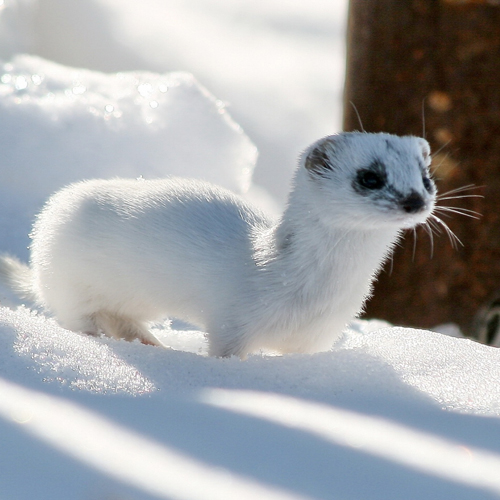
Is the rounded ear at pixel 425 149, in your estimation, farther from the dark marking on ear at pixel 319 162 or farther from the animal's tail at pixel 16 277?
the animal's tail at pixel 16 277

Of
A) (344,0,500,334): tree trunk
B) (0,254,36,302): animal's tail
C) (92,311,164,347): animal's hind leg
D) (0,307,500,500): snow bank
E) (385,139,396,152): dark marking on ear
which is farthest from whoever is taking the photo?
(344,0,500,334): tree trunk

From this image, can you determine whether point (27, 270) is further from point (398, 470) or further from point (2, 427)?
point (398, 470)

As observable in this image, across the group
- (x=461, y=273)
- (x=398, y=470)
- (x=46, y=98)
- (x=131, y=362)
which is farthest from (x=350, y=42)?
(x=398, y=470)

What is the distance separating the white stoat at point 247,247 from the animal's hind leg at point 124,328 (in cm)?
2

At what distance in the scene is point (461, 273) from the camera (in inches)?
128

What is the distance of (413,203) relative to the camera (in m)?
1.53

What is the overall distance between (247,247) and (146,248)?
26 centimetres

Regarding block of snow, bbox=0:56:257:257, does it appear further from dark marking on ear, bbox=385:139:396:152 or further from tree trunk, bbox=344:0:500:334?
dark marking on ear, bbox=385:139:396:152

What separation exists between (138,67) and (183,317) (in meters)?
3.32

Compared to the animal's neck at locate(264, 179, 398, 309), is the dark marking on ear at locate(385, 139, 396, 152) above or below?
above

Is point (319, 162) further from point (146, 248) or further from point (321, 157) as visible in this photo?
point (146, 248)

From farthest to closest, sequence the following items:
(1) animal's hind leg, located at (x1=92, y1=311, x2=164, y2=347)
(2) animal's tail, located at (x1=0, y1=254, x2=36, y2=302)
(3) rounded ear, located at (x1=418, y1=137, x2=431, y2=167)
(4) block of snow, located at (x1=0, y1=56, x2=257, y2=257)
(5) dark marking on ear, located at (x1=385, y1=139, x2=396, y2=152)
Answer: (4) block of snow, located at (x1=0, y1=56, x2=257, y2=257)
(2) animal's tail, located at (x1=0, y1=254, x2=36, y2=302)
(1) animal's hind leg, located at (x1=92, y1=311, x2=164, y2=347)
(3) rounded ear, located at (x1=418, y1=137, x2=431, y2=167)
(5) dark marking on ear, located at (x1=385, y1=139, x2=396, y2=152)

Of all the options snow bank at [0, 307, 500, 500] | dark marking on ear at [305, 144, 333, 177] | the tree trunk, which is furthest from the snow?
the tree trunk

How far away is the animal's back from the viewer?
1.76 metres
